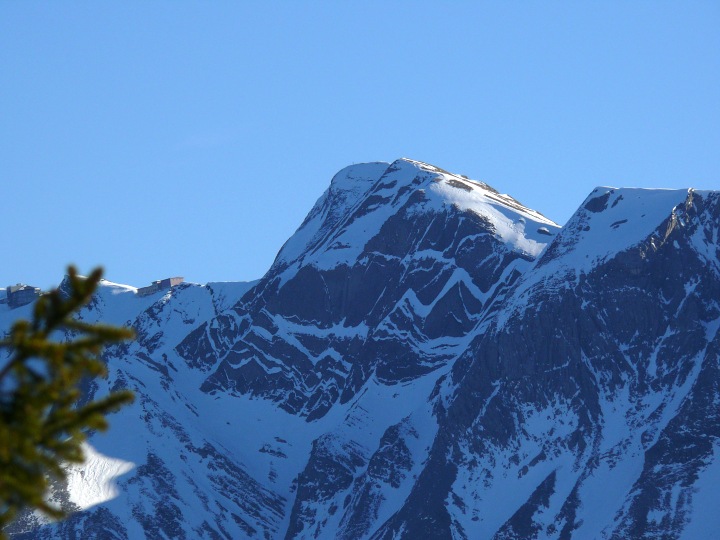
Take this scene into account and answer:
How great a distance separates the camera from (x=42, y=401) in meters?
16.5

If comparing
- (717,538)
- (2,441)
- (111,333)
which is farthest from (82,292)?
(717,538)

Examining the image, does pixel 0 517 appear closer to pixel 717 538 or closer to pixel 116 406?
pixel 116 406

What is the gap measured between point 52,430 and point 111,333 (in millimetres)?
1123

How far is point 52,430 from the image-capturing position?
1645 cm

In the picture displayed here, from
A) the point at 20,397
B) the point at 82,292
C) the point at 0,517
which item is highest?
the point at 82,292

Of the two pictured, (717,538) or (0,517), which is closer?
(0,517)

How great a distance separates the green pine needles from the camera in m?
16.2

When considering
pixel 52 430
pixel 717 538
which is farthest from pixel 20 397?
pixel 717 538

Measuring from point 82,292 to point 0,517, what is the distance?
2.35 m

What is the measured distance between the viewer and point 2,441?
16.0 m

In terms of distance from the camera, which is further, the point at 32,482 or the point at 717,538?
the point at 717,538

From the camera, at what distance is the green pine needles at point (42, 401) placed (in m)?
16.2

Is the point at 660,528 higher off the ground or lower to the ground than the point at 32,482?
higher

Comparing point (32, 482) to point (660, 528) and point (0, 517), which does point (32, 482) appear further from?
point (660, 528)
